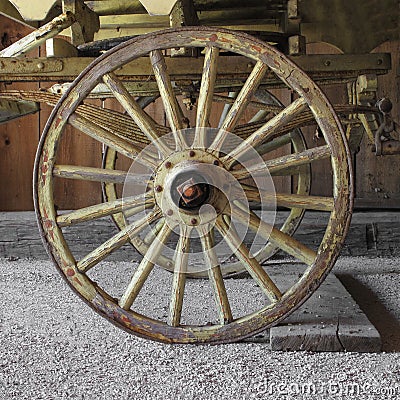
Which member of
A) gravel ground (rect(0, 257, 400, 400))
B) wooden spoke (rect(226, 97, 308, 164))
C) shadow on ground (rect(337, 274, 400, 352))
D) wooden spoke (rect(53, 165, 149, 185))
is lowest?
shadow on ground (rect(337, 274, 400, 352))

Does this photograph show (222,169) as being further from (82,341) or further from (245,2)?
(245,2)

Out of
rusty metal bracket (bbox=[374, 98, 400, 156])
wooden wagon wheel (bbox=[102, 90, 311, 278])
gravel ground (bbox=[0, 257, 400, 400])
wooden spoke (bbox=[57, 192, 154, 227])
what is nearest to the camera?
gravel ground (bbox=[0, 257, 400, 400])

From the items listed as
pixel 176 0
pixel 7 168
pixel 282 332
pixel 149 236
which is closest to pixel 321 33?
pixel 176 0

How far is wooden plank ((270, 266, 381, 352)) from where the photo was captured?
1.89 m

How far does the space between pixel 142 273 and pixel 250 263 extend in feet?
1.03

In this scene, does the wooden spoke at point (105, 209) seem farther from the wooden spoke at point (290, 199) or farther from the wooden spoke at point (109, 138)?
the wooden spoke at point (290, 199)

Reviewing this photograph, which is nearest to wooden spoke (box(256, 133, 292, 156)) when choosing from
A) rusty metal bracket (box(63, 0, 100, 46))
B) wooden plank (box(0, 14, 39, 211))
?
rusty metal bracket (box(63, 0, 100, 46))

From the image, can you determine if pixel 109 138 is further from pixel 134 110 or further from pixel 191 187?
pixel 191 187

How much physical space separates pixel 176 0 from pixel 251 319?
1.04 m

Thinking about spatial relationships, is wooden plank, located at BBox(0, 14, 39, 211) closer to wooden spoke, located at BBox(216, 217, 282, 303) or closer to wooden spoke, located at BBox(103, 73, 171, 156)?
wooden spoke, located at BBox(103, 73, 171, 156)

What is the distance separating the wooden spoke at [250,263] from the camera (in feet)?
6.28

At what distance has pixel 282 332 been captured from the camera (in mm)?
1939

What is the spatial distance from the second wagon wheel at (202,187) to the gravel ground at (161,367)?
82mm

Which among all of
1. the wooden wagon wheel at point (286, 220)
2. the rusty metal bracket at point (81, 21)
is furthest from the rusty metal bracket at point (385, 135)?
the rusty metal bracket at point (81, 21)
